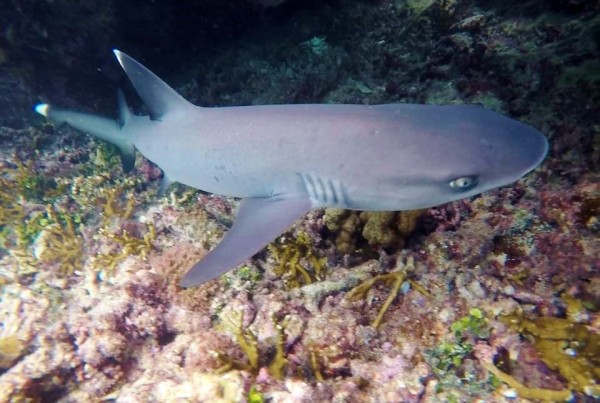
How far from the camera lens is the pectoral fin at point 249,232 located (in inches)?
100

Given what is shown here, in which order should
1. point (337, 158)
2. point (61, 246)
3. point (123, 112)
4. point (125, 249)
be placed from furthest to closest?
point (61, 246), point (123, 112), point (125, 249), point (337, 158)

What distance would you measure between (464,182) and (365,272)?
160 cm

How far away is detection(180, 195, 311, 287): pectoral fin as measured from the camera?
255cm

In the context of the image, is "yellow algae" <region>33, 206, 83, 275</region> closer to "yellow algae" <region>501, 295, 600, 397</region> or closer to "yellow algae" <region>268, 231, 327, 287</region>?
"yellow algae" <region>268, 231, 327, 287</region>

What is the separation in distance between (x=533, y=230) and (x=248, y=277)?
265 centimetres

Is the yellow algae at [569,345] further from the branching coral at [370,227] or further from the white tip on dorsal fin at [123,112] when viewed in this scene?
the white tip on dorsal fin at [123,112]

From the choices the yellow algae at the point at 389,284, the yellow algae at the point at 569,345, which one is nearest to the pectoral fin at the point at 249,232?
the yellow algae at the point at 389,284

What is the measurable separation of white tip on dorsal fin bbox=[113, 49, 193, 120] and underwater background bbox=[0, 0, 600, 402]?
1.45 meters

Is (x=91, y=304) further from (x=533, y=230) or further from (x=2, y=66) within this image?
(x=2, y=66)

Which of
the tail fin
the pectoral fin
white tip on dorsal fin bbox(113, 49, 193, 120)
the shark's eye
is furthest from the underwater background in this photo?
white tip on dorsal fin bbox(113, 49, 193, 120)

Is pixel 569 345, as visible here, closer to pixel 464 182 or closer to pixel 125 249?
pixel 464 182

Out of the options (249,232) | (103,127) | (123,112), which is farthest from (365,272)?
(103,127)

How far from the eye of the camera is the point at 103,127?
18.2ft

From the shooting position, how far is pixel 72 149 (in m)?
8.34
